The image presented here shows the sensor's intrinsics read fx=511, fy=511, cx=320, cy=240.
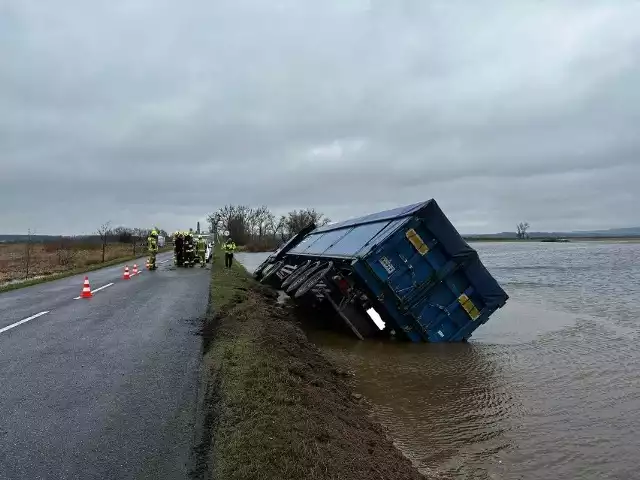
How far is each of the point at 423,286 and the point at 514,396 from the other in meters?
3.08

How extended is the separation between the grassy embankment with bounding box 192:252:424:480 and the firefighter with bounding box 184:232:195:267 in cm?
1976

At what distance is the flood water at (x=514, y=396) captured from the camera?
491 centimetres

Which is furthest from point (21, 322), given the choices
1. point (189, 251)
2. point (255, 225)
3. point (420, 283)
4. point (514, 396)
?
point (255, 225)

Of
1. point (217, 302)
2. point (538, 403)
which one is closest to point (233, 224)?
point (217, 302)

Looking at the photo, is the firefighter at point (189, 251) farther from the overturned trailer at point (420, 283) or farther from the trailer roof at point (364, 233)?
the overturned trailer at point (420, 283)

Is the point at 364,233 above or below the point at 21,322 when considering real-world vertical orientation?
above

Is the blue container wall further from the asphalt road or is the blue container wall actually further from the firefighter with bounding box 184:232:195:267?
the firefighter with bounding box 184:232:195:267

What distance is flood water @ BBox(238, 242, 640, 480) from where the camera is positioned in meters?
4.91

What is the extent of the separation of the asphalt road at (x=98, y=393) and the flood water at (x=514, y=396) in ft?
7.80

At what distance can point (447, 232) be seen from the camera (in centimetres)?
988

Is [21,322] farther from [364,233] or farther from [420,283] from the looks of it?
[420,283]

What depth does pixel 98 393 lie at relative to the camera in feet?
16.8

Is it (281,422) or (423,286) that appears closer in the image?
(281,422)

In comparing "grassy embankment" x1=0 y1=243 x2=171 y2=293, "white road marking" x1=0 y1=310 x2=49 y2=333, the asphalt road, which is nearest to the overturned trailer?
the asphalt road
